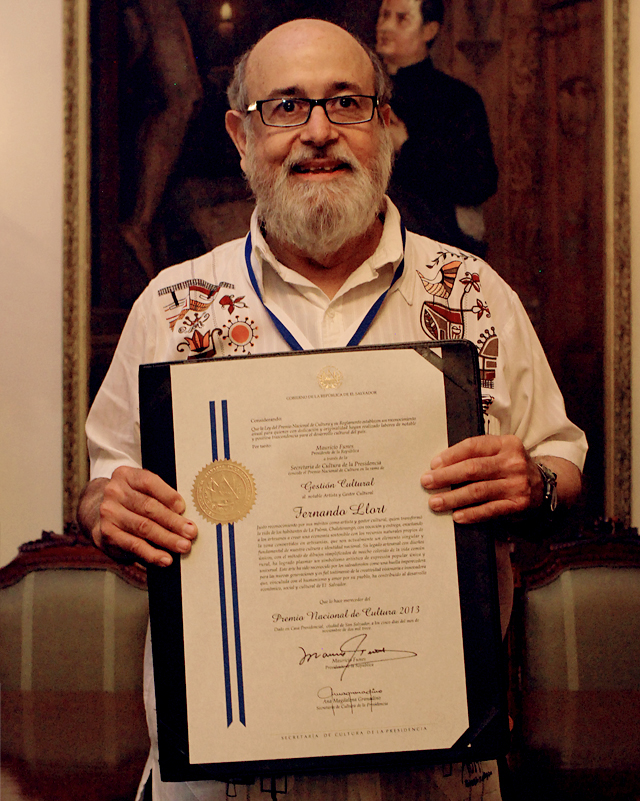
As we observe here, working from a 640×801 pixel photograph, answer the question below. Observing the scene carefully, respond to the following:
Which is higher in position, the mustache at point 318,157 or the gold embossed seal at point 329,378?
the mustache at point 318,157

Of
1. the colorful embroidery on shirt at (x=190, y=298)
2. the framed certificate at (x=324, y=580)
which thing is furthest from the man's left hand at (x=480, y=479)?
the colorful embroidery on shirt at (x=190, y=298)

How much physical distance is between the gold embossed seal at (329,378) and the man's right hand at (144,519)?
0.28m

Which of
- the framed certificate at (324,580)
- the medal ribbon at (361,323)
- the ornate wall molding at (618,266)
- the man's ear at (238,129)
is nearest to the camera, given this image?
the framed certificate at (324,580)

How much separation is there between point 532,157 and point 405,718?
206cm

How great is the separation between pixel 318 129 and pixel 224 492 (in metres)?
0.77

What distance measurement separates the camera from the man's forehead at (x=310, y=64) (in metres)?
1.37

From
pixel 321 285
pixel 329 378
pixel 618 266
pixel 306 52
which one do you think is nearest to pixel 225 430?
pixel 329 378

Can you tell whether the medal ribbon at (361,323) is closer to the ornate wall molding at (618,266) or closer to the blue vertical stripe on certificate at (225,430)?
the blue vertical stripe on certificate at (225,430)

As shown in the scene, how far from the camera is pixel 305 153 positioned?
1.38 metres

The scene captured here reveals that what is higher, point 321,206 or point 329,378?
point 321,206

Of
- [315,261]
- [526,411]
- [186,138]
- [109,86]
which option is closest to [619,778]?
[526,411]

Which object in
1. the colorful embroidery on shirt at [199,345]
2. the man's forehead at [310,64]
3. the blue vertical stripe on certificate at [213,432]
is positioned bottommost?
the blue vertical stripe on certificate at [213,432]
